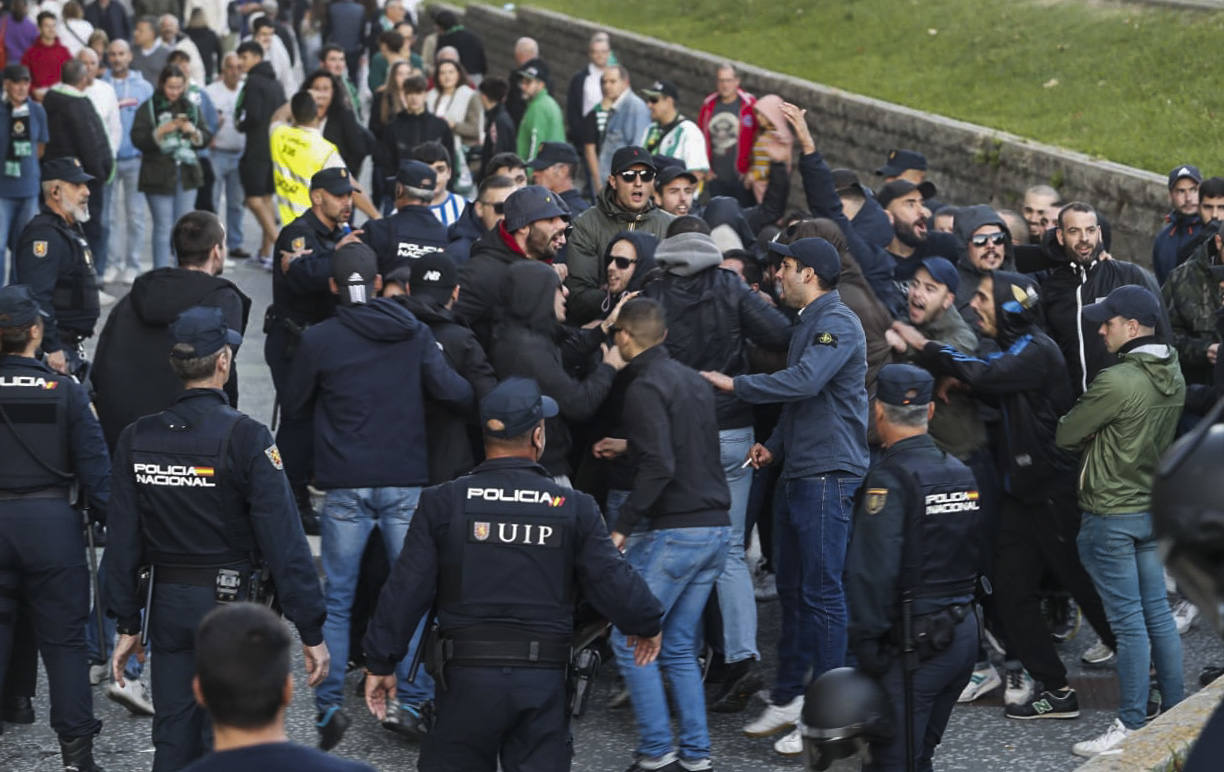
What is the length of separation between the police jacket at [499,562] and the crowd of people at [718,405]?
59mm

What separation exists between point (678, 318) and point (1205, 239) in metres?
3.49

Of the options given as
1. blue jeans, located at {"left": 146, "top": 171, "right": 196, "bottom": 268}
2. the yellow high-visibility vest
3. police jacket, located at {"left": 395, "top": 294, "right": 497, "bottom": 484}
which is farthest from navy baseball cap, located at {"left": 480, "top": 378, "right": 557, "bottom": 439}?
blue jeans, located at {"left": 146, "top": 171, "right": 196, "bottom": 268}

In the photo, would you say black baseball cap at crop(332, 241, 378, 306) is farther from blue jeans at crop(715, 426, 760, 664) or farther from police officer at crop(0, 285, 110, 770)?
blue jeans at crop(715, 426, 760, 664)

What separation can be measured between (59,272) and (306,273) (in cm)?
124

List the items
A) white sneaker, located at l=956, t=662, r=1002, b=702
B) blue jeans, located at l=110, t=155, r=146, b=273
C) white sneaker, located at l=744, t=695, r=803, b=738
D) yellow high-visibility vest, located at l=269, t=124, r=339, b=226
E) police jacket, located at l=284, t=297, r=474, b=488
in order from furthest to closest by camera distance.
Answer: blue jeans, located at l=110, t=155, r=146, b=273
yellow high-visibility vest, located at l=269, t=124, r=339, b=226
white sneaker, located at l=956, t=662, r=1002, b=702
white sneaker, located at l=744, t=695, r=803, b=738
police jacket, located at l=284, t=297, r=474, b=488

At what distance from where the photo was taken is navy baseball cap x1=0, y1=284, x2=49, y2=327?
640 cm

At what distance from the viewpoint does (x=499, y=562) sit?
17.9 feet

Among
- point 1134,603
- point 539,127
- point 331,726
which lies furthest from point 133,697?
point 539,127

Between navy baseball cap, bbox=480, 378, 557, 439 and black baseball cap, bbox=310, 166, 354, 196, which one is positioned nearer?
navy baseball cap, bbox=480, 378, 557, 439

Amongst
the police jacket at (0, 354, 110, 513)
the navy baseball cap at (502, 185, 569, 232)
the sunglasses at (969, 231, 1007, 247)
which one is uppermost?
the navy baseball cap at (502, 185, 569, 232)

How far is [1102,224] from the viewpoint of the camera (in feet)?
30.4

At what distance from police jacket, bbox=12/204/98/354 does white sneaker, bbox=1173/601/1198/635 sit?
5.71 m

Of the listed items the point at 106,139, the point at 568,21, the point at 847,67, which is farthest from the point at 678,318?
the point at 568,21

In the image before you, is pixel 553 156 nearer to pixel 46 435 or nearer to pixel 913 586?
pixel 46 435
